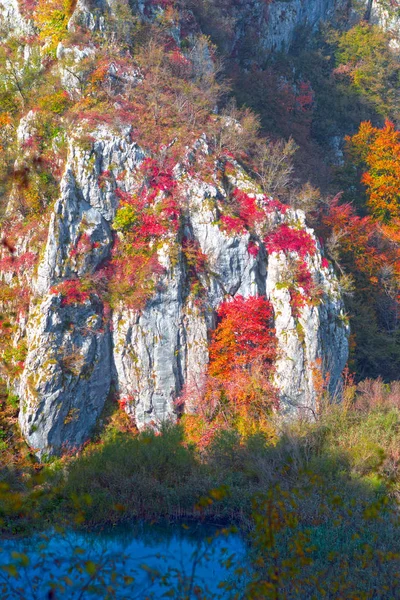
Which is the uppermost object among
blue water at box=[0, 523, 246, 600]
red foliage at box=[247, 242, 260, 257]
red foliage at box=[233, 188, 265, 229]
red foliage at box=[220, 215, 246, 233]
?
red foliage at box=[233, 188, 265, 229]

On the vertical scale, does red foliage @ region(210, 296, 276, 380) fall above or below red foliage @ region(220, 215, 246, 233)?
below

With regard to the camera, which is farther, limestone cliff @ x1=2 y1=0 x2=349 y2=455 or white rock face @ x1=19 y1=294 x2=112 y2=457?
limestone cliff @ x1=2 y1=0 x2=349 y2=455

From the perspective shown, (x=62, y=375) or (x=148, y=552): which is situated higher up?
(x=62, y=375)

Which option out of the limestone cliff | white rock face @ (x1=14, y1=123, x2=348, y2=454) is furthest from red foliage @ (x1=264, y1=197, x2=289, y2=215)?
white rock face @ (x1=14, y1=123, x2=348, y2=454)

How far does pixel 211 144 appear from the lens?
59.1 ft

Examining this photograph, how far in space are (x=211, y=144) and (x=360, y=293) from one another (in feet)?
28.0

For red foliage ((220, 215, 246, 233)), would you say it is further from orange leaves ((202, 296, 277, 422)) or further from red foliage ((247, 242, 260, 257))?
orange leaves ((202, 296, 277, 422))

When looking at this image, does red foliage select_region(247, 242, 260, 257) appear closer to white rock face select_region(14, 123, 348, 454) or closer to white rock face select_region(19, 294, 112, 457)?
white rock face select_region(14, 123, 348, 454)

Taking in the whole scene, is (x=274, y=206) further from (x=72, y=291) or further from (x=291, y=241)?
(x=72, y=291)

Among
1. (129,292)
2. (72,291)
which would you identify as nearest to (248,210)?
(129,292)

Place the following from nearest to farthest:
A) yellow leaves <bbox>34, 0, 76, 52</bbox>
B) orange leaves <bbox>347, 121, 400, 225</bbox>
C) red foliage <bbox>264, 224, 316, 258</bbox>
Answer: red foliage <bbox>264, 224, 316, 258</bbox> < yellow leaves <bbox>34, 0, 76, 52</bbox> < orange leaves <bbox>347, 121, 400, 225</bbox>

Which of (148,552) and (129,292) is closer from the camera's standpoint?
(148,552)

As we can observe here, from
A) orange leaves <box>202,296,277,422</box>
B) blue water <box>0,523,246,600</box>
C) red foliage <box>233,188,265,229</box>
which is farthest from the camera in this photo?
red foliage <box>233,188,265,229</box>

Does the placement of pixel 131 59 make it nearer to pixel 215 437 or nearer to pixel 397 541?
pixel 215 437
